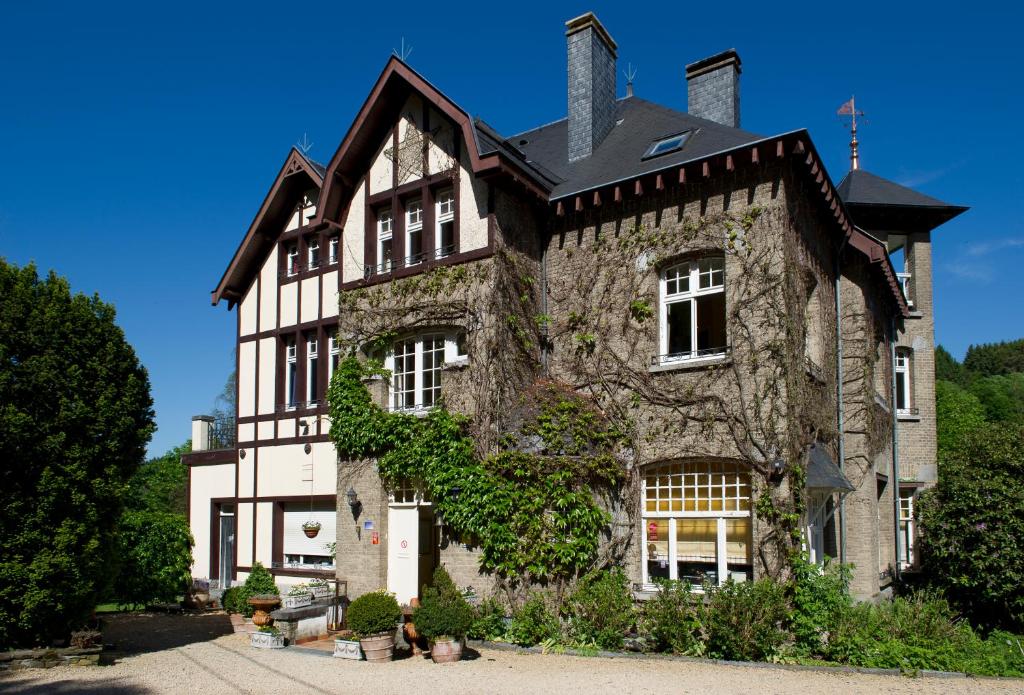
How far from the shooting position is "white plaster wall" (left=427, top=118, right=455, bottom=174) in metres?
15.2

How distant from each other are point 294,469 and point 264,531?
1.88 metres

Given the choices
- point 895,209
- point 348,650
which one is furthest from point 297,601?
point 895,209

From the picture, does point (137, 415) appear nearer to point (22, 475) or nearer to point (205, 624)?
point (22, 475)

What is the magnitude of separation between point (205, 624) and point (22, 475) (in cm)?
651

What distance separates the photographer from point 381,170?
16.2 meters

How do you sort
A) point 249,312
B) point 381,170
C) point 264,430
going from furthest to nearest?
point 249,312 < point 264,430 < point 381,170

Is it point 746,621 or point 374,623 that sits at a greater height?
point 746,621

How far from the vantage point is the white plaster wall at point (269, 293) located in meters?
20.4

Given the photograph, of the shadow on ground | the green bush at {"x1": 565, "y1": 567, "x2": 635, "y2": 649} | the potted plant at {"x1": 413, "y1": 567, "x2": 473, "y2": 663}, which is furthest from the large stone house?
the shadow on ground

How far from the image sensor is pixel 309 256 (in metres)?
19.9

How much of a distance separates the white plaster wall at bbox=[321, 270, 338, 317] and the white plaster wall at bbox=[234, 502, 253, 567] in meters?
5.15

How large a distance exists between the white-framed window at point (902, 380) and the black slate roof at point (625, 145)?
8.94m

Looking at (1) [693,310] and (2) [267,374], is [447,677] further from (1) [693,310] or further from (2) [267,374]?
(2) [267,374]

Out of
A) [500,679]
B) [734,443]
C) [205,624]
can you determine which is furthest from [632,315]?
[205,624]
